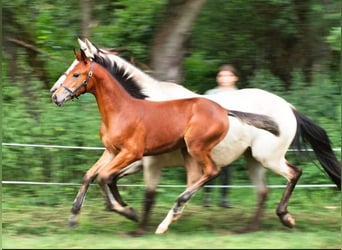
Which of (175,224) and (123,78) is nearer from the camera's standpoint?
(123,78)

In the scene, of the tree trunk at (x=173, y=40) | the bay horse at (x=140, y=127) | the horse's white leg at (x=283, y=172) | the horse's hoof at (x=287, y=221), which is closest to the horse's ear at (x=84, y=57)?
the bay horse at (x=140, y=127)

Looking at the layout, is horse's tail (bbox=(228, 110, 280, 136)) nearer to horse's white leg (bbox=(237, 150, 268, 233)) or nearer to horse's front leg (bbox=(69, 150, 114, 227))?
horse's white leg (bbox=(237, 150, 268, 233))

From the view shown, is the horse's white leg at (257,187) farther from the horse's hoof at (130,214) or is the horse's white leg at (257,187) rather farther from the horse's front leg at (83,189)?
the horse's front leg at (83,189)

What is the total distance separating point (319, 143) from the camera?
7578 millimetres

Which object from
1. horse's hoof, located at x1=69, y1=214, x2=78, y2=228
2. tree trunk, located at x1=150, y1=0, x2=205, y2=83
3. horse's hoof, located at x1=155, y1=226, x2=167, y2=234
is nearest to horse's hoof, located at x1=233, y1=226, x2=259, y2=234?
horse's hoof, located at x1=155, y1=226, x2=167, y2=234

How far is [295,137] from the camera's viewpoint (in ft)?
24.3

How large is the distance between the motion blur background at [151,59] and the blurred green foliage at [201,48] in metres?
0.02

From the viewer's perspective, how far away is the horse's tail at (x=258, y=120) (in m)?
7.06

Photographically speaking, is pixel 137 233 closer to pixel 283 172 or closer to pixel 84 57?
pixel 283 172

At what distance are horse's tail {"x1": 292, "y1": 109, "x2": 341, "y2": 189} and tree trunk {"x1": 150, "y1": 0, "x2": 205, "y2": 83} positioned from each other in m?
3.03

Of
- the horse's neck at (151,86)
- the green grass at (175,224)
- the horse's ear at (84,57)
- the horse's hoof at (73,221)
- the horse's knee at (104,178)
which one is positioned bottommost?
the green grass at (175,224)

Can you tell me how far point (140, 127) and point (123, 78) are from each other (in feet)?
2.22

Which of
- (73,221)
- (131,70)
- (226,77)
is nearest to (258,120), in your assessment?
(226,77)

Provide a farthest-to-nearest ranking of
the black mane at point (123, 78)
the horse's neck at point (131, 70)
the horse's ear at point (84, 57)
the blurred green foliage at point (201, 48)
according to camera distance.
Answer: the blurred green foliage at point (201, 48), the horse's neck at point (131, 70), the black mane at point (123, 78), the horse's ear at point (84, 57)
